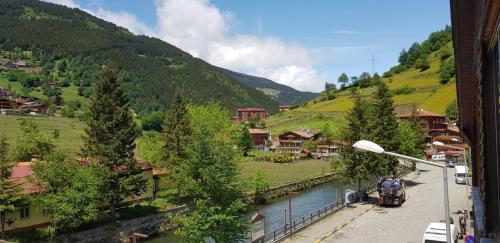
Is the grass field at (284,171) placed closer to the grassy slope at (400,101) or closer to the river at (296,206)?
the river at (296,206)

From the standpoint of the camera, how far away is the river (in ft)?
129

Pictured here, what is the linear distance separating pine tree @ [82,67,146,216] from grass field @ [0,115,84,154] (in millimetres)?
55915

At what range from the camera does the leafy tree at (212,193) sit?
23.6 metres

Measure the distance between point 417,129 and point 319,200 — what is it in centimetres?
2740

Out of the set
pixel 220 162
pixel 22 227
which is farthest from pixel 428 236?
pixel 22 227

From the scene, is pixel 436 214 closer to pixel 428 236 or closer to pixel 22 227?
pixel 428 236

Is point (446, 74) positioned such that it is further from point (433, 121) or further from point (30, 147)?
point (30, 147)

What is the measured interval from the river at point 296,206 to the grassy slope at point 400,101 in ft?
231

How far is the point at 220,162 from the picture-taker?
25062 millimetres

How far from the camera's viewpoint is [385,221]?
33438 millimetres

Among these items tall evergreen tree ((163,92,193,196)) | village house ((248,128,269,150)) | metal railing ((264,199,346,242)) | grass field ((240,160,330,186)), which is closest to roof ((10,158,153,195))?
tall evergreen tree ((163,92,193,196))

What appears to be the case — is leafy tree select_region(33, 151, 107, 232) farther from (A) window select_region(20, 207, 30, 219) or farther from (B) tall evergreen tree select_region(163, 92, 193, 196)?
(B) tall evergreen tree select_region(163, 92, 193, 196)

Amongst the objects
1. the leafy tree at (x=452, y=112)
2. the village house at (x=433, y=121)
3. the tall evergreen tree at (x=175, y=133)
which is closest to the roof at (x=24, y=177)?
the tall evergreen tree at (x=175, y=133)

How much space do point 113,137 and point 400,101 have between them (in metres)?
128
